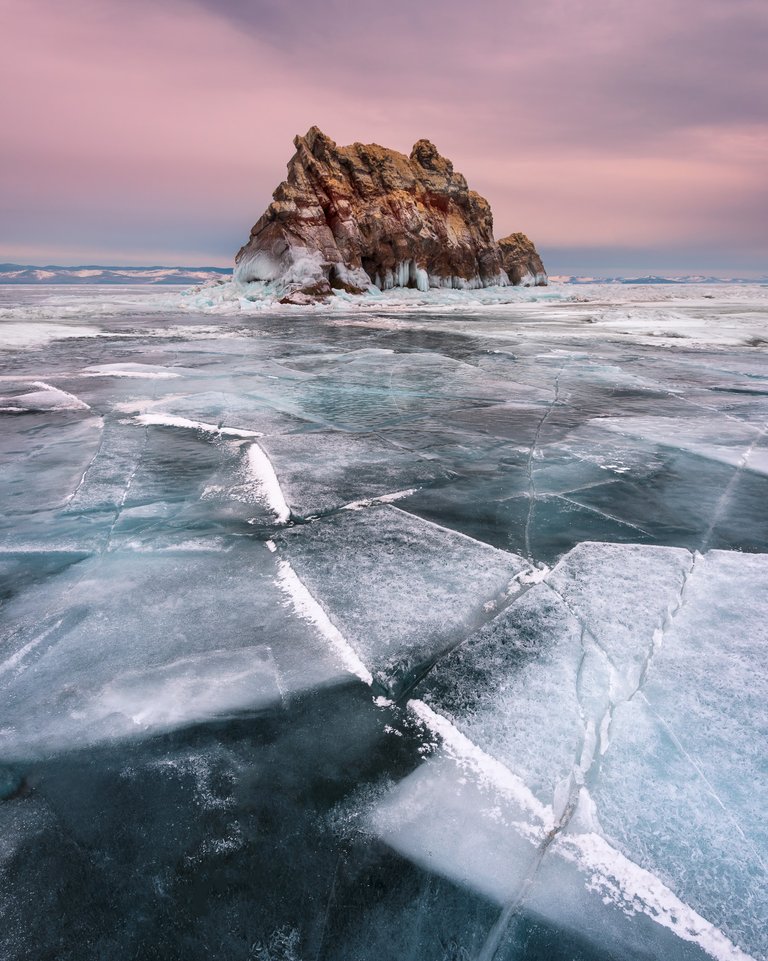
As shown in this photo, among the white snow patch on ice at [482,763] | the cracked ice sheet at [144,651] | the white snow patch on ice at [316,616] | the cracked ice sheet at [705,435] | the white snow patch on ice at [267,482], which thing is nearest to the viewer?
the white snow patch on ice at [482,763]

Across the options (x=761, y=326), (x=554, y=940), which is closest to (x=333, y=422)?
(x=554, y=940)

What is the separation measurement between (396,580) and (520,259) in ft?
152

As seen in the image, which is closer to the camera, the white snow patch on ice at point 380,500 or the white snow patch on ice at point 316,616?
the white snow patch on ice at point 316,616

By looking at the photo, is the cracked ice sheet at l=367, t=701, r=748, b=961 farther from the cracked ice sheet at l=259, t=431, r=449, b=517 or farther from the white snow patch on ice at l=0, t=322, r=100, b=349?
the white snow patch on ice at l=0, t=322, r=100, b=349

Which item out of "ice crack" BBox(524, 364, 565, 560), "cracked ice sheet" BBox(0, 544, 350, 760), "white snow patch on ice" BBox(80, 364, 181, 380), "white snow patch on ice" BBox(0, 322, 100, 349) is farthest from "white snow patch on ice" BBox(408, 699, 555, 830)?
"white snow patch on ice" BBox(0, 322, 100, 349)

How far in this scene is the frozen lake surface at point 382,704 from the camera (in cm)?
93

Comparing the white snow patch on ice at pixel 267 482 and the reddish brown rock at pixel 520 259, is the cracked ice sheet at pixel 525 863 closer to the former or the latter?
the white snow patch on ice at pixel 267 482

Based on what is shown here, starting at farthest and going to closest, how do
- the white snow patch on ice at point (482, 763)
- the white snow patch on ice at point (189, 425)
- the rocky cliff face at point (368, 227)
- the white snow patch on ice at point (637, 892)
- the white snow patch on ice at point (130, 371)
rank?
the rocky cliff face at point (368, 227) < the white snow patch on ice at point (130, 371) < the white snow patch on ice at point (189, 425) < the white snow patch on ice at point (482, 763) < the white snow patch on ice at point (637, 892)

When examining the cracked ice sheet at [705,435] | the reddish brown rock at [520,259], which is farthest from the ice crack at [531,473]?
the reddish brown rock at [520,259]

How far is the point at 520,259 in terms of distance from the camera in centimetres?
4331

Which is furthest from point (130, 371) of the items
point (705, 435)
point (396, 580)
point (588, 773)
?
point (588, 773)

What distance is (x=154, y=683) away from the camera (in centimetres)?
142

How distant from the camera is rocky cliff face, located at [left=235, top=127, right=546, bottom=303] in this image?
23672 mm

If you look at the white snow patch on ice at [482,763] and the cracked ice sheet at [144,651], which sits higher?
the white snow patch on ice at [482,763]
